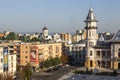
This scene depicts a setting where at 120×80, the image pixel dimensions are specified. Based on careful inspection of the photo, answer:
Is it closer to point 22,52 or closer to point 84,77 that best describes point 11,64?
point 22,52

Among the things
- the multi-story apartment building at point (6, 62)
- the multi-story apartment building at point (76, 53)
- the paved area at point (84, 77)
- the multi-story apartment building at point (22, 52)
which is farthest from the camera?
the multi-story apartment building at point (76, 53)

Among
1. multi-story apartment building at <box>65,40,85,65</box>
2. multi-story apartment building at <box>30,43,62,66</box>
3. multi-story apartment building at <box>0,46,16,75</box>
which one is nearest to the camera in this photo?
multi-story apartment building at <box>0,46,16,75</box>

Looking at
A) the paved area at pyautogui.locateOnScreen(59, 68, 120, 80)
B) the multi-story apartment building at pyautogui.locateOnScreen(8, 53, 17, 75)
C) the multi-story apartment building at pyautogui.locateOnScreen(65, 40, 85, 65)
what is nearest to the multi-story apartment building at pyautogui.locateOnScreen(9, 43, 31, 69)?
the multi-story apartment building at pyautogui.locateOnScreen(8, 53, 17, 75)

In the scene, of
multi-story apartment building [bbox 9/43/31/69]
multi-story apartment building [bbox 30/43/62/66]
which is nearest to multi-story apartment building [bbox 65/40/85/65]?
multi-story apartment building [bbox 30/43/62/66]

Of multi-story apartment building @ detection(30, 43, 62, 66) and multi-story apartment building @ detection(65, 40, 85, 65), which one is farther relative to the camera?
multi-story apartment building @ detection(65, 40, 85, 65)

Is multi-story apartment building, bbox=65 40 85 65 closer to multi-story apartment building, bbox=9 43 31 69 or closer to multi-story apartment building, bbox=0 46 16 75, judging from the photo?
multi-story apartment building, bbox=9 43 31 69

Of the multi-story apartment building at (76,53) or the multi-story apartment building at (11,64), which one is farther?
the multi-story apartment building at (76,53)

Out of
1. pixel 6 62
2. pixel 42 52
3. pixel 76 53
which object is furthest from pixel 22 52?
pixel 76 53

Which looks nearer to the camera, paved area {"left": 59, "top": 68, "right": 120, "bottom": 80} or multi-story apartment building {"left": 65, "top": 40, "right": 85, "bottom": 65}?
paved area {"left": 59, "top": 68, "right": 120, "bottom": 80}

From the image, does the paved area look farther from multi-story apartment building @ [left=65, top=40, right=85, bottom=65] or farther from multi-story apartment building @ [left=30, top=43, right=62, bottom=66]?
multi-story apartment building @ [left=65, top=40, right=85, bottom=65]

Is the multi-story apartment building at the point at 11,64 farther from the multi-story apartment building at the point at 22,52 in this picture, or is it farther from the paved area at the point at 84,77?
the multi-story apartment building at the point at 22,52

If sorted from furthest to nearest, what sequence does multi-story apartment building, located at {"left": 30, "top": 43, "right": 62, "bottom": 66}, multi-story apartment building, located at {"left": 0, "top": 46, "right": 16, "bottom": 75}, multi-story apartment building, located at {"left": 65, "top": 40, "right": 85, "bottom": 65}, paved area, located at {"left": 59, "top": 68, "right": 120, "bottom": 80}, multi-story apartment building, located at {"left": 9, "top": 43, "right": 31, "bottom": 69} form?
multi-story apartment building, located at {"left": 65, "top": 40, "right": 85, "bottom": 65}
multi-story apartment building, located at {"left": 30, "top": 43, "right": 62, "bottom": 66}
multi-story apartment building, located at {"left": 9, "top": 43, "right": 31, "bottom": 69}
paved area, located at {"left": 59, "top": 68, "right": 120, "bottom": 80}
multi-story apartment building, located at {"left": 0, "top": 46, "right": 16, "bottom": 75}

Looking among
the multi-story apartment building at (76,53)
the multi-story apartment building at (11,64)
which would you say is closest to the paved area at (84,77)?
the multi-story apartment building at (11,64)

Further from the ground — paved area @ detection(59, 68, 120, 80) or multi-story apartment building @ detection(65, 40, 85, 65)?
multi-story apartment building @ detection(65, 40, 85, 65)
